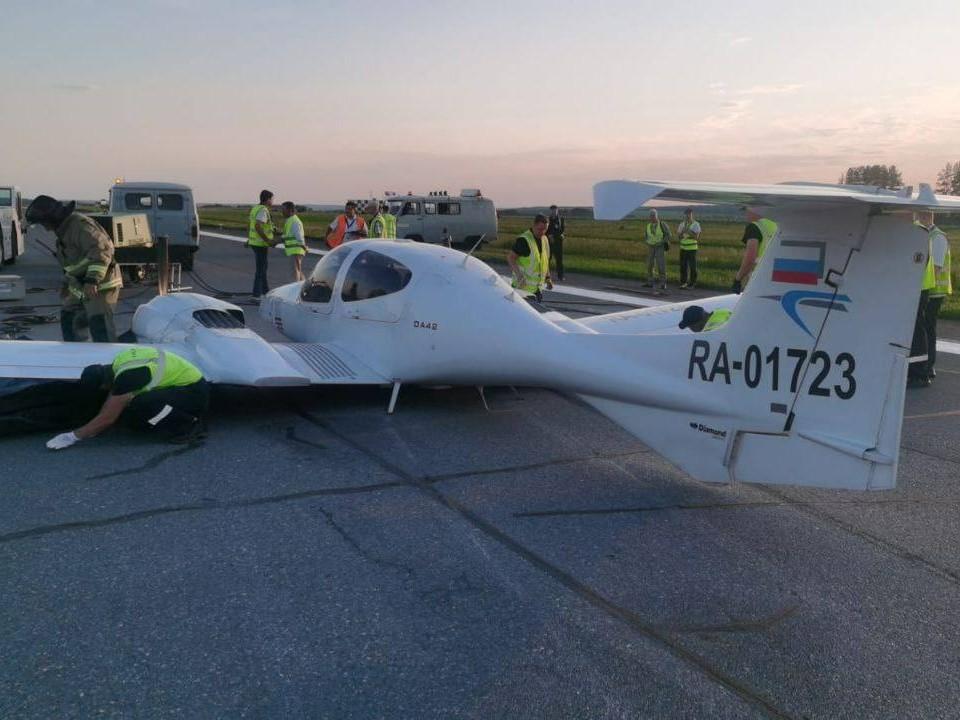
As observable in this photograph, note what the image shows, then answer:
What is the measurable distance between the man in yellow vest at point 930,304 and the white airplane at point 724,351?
5.14 meters

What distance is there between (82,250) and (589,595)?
6676 millimetres

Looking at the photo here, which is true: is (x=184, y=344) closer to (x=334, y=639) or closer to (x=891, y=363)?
(x=334, y=639)

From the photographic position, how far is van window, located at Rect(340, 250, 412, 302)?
25.4ft

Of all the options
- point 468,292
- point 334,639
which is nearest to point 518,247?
point 468,292

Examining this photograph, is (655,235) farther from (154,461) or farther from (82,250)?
(154,461)

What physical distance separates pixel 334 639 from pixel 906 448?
576cm

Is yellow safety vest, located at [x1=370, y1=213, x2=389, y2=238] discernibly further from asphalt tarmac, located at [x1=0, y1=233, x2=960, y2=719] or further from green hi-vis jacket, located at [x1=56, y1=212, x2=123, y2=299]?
asphalt tarmac, located at [x1=0, y1=233, x2=960, y2=719]

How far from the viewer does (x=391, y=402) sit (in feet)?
24.8

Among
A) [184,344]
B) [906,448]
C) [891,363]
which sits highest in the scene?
[891,363]

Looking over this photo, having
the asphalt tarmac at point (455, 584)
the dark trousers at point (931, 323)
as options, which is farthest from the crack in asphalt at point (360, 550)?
the dark trousers at point (931, 323)

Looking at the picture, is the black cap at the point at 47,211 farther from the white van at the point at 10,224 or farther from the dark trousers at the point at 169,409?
the white van at the point at 10,224

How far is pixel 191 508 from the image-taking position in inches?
203

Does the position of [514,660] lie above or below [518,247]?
below

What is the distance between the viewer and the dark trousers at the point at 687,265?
20469 mm
